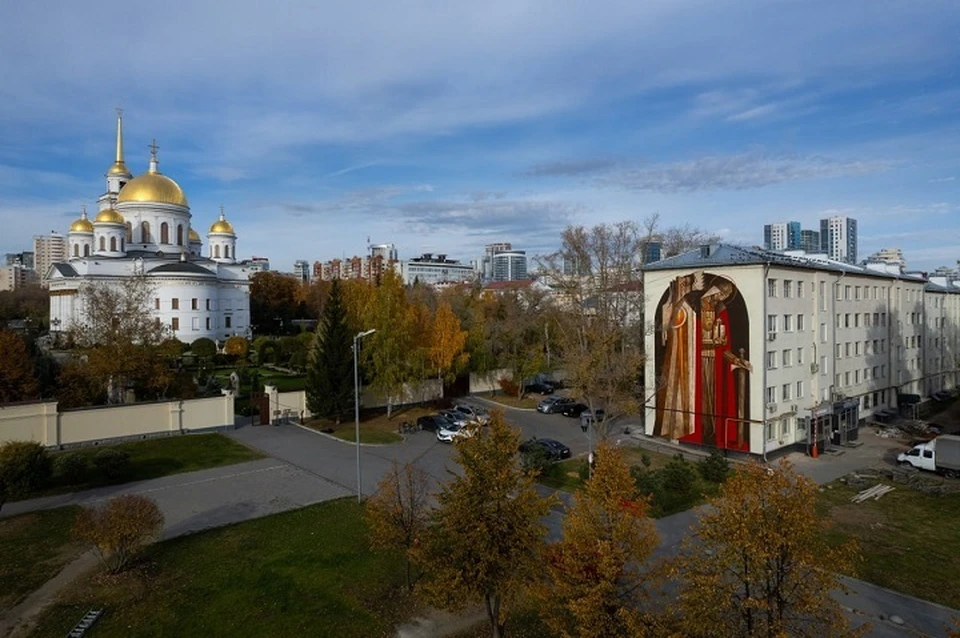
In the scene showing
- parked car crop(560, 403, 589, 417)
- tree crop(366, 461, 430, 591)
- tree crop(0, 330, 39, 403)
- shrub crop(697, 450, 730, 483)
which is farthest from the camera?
parked car crop(560, 403, 589, 417)

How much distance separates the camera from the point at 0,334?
32.3 meters

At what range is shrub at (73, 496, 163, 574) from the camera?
48.6 feet

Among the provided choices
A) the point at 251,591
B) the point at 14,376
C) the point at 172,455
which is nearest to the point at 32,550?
the point at 251,591

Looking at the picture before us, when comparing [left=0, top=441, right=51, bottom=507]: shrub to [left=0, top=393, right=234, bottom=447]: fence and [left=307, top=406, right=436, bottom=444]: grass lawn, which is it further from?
[left=307, top=406, right=436, bottom=444]: grass lawn

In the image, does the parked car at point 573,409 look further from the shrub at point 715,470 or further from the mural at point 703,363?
the shrub at point 715,470

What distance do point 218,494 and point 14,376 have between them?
16.1 m

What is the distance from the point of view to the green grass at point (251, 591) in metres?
13.0

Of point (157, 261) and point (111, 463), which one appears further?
point (157, 261)

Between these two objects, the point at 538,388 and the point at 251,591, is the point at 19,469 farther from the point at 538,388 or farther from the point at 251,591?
the point at 538,388

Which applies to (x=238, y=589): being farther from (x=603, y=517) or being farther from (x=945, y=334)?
(x=945, y=334)

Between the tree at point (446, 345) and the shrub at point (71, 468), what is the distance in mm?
19162

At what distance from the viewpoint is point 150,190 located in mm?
71188

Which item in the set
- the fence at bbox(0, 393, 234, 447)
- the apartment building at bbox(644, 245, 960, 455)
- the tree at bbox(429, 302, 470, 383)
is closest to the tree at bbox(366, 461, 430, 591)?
the apartment building at bbox(644, 245, 960, 455)

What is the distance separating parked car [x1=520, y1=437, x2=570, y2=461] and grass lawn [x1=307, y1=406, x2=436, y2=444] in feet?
24.5
